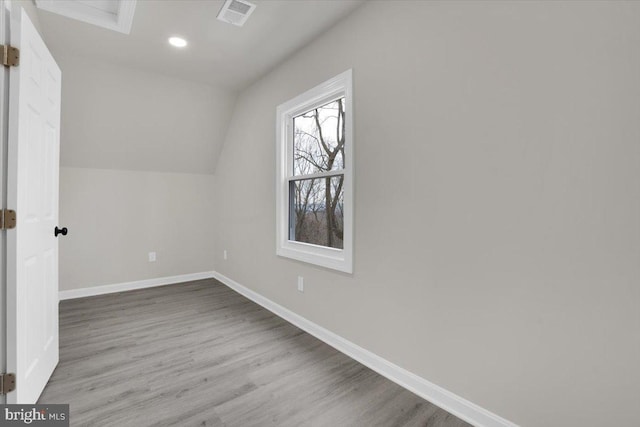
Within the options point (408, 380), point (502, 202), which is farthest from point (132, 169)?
point (502, 202)

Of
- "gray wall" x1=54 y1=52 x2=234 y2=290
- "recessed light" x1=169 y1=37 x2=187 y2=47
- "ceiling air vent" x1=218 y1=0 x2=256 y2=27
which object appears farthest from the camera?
"gray wall" x1=54 y1=52 x2=234 y2=290

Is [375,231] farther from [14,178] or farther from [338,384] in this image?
[14,178]

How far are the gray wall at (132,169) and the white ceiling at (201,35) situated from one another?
0.31 meters

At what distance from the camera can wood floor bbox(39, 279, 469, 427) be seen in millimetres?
1657

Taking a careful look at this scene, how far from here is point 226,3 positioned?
85.7 inches

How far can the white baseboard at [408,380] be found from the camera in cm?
158

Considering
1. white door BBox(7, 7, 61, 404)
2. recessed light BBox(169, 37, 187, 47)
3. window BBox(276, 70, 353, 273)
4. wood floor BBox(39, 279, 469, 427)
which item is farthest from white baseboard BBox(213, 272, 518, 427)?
recessed light BBox(169, 37, 187, 47)

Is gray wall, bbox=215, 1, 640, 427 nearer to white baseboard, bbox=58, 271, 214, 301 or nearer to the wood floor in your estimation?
the wood floor

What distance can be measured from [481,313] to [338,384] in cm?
99

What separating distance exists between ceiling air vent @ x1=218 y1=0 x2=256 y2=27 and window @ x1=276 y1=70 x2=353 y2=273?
74 centimetres

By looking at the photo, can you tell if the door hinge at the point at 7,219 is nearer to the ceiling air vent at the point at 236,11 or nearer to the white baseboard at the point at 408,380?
the ceiling air vent at the point at 236,11

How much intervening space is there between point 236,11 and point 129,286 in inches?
139

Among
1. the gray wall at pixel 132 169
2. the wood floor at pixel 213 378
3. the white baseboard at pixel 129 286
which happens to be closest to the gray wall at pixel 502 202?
the wood floor at pixel 213 378

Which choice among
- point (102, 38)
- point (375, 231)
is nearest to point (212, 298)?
point (375, 231)
